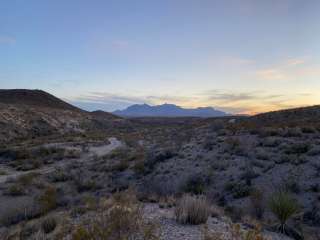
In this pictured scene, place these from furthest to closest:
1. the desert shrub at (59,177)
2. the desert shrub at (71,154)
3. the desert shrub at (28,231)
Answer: the desert shrub at (71,154)
the desert shrub at (59,177)
the desert shrub at (28,231)

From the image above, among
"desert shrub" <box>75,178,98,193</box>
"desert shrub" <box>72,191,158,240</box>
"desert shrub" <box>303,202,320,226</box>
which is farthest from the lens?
"desert shrub" <box>75,178,98,193</box>

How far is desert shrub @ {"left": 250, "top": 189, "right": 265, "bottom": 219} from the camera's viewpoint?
28.4 feet

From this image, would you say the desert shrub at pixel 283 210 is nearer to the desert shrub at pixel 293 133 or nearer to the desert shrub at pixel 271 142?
the desert shrub at pixel 271 142

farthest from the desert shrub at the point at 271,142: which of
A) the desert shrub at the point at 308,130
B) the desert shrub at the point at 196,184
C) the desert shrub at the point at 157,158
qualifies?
the desert shrub at the point at 196,184

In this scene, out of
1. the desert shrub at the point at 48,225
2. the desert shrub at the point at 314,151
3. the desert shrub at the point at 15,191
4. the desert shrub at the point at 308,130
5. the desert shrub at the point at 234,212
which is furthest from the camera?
the desert shrub at the point at 308,130

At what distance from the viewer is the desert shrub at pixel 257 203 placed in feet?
28.4

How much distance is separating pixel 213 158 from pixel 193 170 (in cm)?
205

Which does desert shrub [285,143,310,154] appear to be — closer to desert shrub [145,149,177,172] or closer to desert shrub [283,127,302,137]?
desert shrub [283,127,302,137]

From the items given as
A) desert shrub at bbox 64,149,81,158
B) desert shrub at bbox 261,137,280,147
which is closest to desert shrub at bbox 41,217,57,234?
desert shrub at bbox 261,137,280,147

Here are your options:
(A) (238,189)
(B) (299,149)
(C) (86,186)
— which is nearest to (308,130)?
(B) (299,149)

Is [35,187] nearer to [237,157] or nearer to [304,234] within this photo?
[237,157]

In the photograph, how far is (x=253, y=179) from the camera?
12.3m

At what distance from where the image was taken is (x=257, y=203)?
30.1 ft

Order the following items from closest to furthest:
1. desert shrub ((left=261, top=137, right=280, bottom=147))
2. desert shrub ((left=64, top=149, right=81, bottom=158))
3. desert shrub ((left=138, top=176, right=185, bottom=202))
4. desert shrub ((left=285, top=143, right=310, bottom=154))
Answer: desert shrub ((left=138, top=176, right=185, bottom=202)) < desert shrub ((left=285, top=143, right=310, bottom=154)) < desert shrub ((left=261, top=137, right=280, bottom=147)) < desert shrub ((left=64, top=149, right=81, bottom=158))
